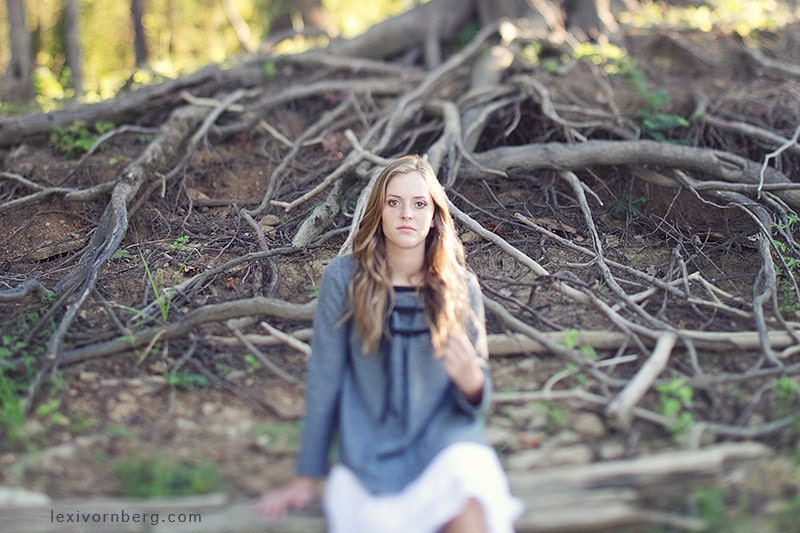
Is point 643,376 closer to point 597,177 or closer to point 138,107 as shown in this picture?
point 597,177

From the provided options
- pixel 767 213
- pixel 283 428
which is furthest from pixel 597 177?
pixel 283 428

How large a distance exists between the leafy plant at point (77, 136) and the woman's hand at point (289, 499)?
3748mm

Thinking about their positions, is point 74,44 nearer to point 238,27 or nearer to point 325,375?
point 238,27

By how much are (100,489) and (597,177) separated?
3.55m

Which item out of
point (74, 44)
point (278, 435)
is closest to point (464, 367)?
point (278, 435)

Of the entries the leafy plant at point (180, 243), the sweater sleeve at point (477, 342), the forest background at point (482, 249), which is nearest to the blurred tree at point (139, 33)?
the forest background at point (482, 249)

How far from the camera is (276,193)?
16.0 feet

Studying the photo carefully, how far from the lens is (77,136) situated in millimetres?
5406

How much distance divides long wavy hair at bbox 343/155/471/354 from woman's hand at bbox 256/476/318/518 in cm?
50

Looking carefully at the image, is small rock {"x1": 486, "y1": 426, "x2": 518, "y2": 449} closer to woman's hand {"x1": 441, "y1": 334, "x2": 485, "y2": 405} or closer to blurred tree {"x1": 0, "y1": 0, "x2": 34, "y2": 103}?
woman's hand {"x1": 441, "y1": 334, "x2": 485, "y2": 405}

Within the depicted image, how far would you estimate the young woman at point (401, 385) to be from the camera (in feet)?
7.42

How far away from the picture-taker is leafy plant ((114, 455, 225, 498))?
254 centimetres

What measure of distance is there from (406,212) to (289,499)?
1088 millimetres

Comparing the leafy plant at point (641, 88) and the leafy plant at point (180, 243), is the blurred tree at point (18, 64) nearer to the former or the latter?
the leafy plant at point (180, 243)
